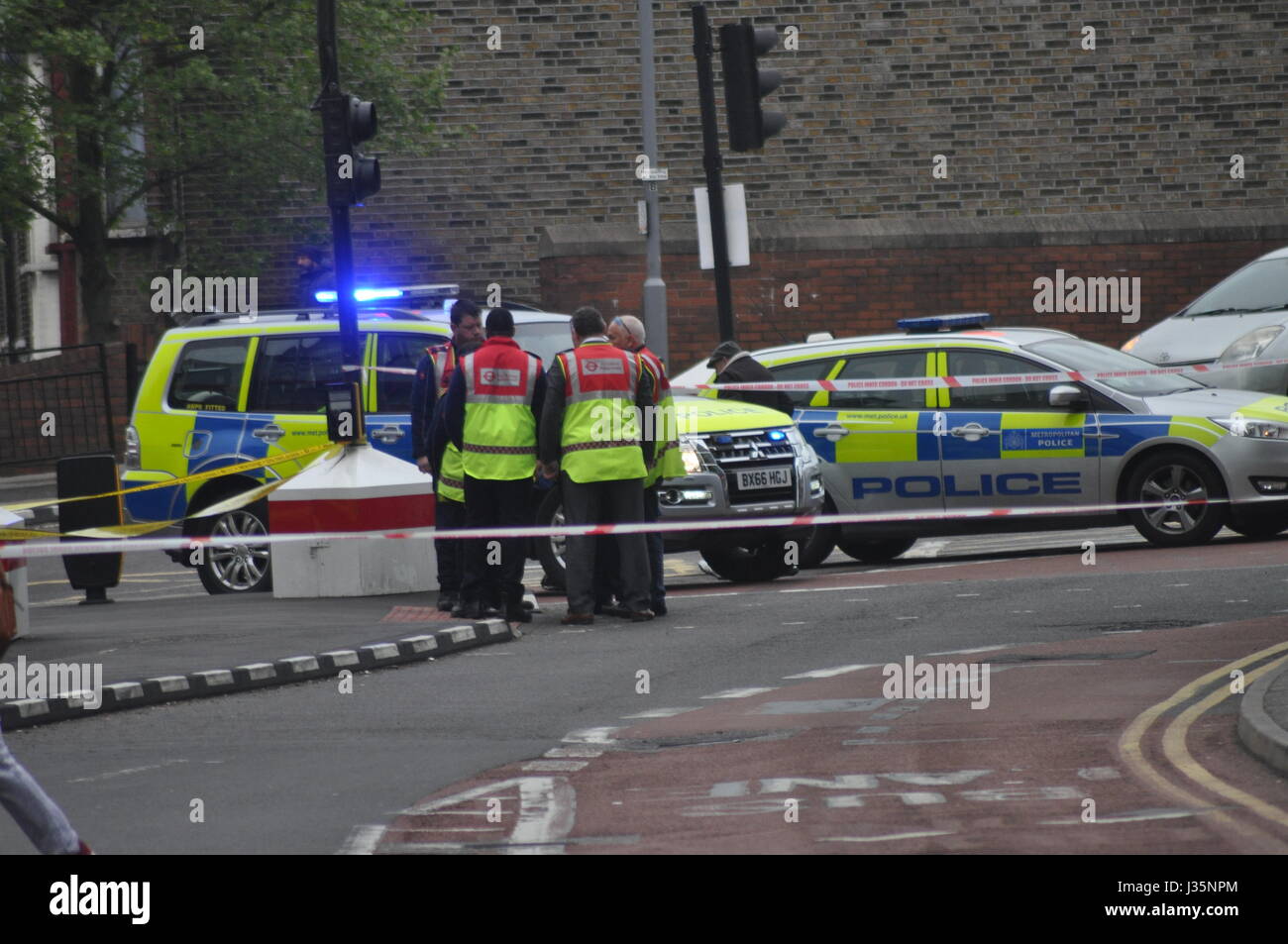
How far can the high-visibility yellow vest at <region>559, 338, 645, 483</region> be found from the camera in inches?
559

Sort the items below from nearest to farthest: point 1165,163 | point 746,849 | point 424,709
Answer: point 746,849 < point 424,709 < point 1165,163

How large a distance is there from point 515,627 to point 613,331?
209cm

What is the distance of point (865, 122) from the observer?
27125mm

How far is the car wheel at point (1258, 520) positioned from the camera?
16.6 m

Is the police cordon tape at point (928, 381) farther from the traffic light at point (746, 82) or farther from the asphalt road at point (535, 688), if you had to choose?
the traffic light at point (746, 82)

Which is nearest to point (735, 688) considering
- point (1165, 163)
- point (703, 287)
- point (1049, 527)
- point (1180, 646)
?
point (1180, 646)

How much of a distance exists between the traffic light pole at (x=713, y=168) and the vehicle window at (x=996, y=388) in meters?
2.66

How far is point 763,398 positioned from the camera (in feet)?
56.8

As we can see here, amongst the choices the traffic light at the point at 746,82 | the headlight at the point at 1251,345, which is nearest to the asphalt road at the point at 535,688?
the headlight at the point at 1251,345

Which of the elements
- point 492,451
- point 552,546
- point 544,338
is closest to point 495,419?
point 492,451

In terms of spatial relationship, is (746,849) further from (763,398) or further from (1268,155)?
(1268,155)

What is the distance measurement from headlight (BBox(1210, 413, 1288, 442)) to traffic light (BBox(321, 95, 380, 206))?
6352 mm

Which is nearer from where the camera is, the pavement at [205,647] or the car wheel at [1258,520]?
the pavement at [205,647]

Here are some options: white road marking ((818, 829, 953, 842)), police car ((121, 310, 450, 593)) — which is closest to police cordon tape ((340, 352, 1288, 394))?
police car ((121, 310, 450, 593))
